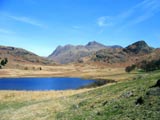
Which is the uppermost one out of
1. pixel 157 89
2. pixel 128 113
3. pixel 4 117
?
pixel 157 89

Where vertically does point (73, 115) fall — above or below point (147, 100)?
below

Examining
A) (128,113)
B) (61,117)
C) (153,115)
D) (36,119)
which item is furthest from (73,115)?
(153,115)

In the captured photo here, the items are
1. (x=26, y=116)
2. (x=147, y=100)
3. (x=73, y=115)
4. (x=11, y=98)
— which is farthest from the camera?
(x=11, y=98)

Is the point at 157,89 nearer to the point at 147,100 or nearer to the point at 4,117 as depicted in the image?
the point at 147,100

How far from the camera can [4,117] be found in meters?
33.6

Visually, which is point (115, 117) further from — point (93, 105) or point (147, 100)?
point (93, 105)

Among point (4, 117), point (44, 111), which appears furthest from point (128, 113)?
point (4, 117)

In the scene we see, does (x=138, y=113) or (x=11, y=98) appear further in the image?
(x=11, y=98)

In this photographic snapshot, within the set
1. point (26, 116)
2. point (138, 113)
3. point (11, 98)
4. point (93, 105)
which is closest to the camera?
point (138, 113)

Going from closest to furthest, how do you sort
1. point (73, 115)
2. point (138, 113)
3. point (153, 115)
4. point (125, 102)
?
point (153, 115) → point (138, 113) → point (125, 102) → point (73, 115)

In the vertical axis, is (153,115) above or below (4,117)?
above

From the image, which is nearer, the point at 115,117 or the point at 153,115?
the point at 153,115

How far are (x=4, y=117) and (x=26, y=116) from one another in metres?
3.32

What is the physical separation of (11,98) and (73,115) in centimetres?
2922
